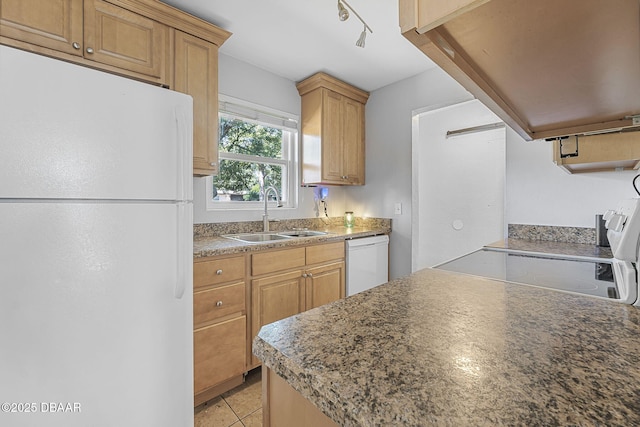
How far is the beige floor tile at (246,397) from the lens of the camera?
5.40 ft

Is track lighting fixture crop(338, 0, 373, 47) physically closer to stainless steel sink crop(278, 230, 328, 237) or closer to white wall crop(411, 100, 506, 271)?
white wall crop(411, 100, 506, 271)

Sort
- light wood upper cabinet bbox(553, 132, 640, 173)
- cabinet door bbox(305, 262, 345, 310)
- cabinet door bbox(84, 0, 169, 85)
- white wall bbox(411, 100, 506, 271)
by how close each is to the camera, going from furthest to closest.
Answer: white wall bbox(411, 100, 506, 271) < cabinet door bbox(305, 262, 345, 310) < cabinet door bbox(84, 0, 169, 85) < light wood upper cabinet bbox(553, 132, 640, 173)

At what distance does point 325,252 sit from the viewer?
2293 mm

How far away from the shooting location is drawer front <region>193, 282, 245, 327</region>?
5.22 ft

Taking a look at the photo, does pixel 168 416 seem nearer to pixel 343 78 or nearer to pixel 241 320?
pixel 241 320

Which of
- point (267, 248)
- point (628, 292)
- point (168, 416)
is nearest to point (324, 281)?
point (267, 248)

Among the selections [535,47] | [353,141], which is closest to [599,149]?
[535,47]

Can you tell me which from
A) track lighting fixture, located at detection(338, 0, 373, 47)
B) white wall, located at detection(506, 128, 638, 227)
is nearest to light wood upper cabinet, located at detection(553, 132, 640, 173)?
white wall, located at detection(506, 128, 638, 227)

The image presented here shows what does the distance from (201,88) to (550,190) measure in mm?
2422

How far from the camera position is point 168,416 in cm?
123

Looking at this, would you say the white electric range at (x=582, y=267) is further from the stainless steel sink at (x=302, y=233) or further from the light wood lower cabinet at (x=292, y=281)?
the stainless steel sink at (x=302, y=233)

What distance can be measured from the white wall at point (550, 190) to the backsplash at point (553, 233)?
3cm

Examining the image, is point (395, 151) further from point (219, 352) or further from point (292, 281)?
point (219, 352)

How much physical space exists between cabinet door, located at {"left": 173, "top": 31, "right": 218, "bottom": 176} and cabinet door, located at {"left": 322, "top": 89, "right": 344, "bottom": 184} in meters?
1.10
